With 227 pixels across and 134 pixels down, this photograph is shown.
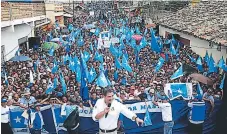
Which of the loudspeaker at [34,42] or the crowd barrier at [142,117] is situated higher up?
the crowd barrier at [142,117]

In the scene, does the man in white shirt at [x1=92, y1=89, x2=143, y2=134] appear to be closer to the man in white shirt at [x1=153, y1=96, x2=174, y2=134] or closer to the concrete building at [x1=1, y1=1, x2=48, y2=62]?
the man in white shirt at [x1=153, y1=96, x2=174, y2=134]

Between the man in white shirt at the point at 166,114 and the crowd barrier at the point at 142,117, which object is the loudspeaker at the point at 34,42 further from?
the man in white shirt at the point at 166,114

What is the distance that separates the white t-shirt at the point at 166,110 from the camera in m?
7.78

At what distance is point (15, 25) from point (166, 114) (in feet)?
48.7

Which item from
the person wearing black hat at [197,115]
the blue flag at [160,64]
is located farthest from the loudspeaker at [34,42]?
the person wearing black hat at [197,115]

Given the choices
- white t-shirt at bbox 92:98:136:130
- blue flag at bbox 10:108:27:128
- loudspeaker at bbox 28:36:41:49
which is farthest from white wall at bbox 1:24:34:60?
white t-shirt at bbox 92:98:136:130

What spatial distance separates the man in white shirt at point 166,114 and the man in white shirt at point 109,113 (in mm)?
3047

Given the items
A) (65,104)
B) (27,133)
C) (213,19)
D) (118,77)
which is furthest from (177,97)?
(213,19)

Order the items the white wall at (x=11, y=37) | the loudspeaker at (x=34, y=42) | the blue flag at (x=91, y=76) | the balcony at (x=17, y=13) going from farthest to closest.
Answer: the loudspeaker at (x=34, y=42) → the white wall at (x=11, y=37) → the balcony at (x=17, y=13) → the blue flag at (x=91, y=76)

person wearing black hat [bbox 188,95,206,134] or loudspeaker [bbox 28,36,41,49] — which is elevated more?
person wearing black hat [bbox 188,95,206,134]

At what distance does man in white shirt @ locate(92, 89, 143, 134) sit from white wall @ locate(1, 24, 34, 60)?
1427cm

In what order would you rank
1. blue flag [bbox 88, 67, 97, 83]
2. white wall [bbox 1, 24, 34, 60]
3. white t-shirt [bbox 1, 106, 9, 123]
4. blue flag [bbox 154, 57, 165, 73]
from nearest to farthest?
white t-shirt [bbox 1, 106, 9, 123]
blue flag [bbox 88, 67, 97, 83]
blue flag [bbox 154, 57, 165, 73]
white wall [bbox 1, 24, 34, 60]

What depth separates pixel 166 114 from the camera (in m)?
7.82

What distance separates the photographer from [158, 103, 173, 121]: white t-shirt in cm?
778
